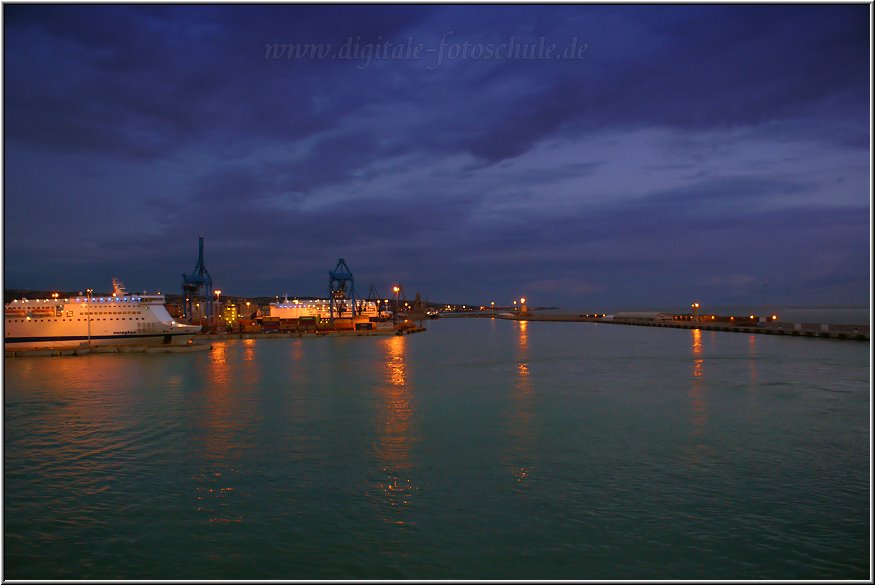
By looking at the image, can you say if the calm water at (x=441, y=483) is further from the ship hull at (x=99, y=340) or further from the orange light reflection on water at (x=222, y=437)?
the ship hull at (x=99, y=340)

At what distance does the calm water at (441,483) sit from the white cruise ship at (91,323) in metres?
41.1

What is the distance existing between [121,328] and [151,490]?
208ft

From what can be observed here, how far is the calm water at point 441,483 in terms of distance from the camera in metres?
9.66

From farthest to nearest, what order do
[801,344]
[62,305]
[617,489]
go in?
1. [62,305]
2. [801,344]
3. [617,489]

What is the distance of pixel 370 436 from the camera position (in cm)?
1866

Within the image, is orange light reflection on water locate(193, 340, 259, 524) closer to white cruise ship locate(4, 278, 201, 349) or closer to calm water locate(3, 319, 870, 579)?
calm water locate(3, 319, 870, 579)

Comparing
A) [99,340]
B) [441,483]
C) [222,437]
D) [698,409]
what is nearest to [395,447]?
[441,483]

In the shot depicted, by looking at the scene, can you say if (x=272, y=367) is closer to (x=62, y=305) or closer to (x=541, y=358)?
(x=541, y=358)

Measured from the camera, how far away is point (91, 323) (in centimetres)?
6669

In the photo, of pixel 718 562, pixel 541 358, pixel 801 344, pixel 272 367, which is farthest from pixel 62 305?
pixel 801 344

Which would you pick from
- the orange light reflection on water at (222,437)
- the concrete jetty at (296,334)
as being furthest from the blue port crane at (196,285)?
the orange light reflection on water at (222,437)

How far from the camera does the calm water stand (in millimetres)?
9656

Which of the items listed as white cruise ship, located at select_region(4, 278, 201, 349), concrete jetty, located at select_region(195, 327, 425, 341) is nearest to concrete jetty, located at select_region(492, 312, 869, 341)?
concrete jetty, located at select_region(195, 327, 425, 341)

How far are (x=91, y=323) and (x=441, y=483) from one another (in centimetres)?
6731
